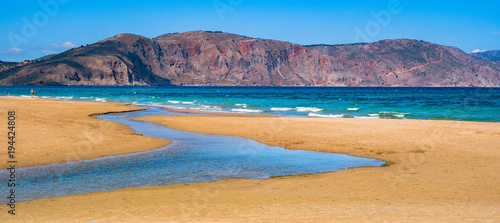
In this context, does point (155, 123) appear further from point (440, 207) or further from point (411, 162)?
point (440, 207)

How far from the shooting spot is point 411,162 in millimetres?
14586

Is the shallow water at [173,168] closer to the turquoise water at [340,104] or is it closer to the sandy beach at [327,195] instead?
the sandy beach at [327,195]

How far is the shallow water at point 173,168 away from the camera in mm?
11092

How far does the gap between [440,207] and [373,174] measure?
12.1 ft

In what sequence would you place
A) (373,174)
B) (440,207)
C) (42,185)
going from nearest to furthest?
(440,207), (42,185), (373,174)

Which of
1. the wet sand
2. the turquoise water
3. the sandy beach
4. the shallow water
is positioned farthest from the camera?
the turquoise water

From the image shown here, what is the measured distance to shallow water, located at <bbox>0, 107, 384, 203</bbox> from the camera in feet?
36.4

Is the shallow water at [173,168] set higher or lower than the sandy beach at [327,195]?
lower

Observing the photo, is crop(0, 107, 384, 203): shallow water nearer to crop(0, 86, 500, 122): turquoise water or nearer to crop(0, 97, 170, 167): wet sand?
crop(0, 97, 170, 167): wet sand

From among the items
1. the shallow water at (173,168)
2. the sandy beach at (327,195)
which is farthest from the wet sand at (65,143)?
the shallow water at (173,168)

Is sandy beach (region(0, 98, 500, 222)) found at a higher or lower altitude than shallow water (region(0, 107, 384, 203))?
higher

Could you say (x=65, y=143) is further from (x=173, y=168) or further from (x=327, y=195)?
(x=327, y=195)

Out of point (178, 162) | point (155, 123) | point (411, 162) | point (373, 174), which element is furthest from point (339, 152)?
point (155, 123)

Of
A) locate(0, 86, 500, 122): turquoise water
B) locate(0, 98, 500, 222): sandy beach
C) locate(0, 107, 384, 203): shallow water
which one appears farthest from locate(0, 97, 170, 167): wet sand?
locate(0, 86, 500, 122): turquoise water
